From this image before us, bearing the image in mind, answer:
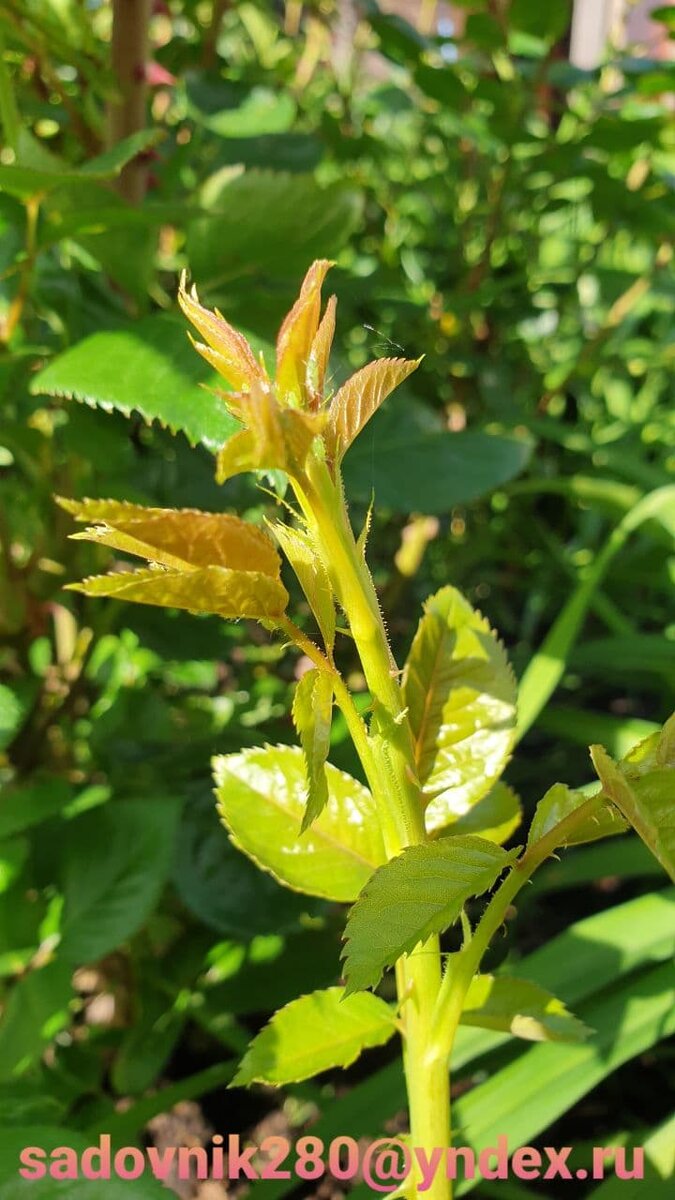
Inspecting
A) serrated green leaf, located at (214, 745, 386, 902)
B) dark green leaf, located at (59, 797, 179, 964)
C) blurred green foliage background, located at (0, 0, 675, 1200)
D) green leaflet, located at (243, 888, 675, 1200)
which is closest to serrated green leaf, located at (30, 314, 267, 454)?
blurred green foliage background, located at (0, 0, 675, 1200)

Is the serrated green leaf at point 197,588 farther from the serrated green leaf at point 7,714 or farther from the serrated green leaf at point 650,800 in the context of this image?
the serrated green leaf at point 7,714

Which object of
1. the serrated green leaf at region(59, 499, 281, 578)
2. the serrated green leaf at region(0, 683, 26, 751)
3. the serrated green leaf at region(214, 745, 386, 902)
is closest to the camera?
the serrated green leaf at region(59, 499, 281, 578)

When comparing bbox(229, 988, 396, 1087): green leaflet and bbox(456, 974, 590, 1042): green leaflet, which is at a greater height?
bbox(456, 974, 590, 1042): green leaflet

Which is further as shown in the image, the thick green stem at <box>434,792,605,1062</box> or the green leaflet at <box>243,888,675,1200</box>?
the green leaflet at <box>243,888,675,1200</box>

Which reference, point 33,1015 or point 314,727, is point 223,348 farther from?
point 33,1015

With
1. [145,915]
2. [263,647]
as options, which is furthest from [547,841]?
[263,647]

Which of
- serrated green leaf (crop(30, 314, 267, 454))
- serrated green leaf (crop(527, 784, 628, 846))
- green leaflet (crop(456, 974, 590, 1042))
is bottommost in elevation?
green leaflet (crop(456, 974, 590, 1042))

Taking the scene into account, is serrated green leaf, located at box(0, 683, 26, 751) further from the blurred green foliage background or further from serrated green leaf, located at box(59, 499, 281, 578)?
serrated green leaf, located at box(59, 499, 281, 578)

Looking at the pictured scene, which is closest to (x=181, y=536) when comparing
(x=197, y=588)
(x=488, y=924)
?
(x=197, y=588)
